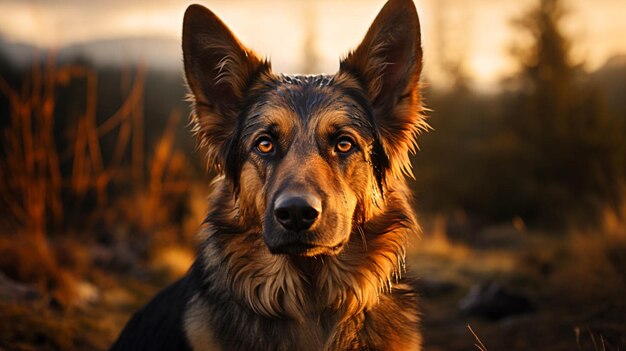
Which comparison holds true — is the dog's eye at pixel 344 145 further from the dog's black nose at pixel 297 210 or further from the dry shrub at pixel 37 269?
the dry shrub at pixel 37 269

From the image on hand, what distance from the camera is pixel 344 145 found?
4.06 metres

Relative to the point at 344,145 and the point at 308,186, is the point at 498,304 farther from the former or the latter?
the point at 308,186

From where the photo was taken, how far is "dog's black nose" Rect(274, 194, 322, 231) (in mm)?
3381

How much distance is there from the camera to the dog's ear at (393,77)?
422cm

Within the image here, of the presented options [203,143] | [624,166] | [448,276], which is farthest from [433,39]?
[203,143]

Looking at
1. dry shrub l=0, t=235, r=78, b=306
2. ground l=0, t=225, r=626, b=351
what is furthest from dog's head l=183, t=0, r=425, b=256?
dry shrub l=0, t=235, r=78, b=306

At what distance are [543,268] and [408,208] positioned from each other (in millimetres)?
6683

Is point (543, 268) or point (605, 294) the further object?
point (543, 268)

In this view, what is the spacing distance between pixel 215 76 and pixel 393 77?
4.67ft

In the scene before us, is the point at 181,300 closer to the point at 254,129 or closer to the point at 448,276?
the point at 254,129

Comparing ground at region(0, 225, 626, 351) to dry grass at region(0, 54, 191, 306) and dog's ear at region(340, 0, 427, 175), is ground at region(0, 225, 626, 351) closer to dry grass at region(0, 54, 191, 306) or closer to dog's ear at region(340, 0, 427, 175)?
dry grass at region(0, 54, 191, 306)

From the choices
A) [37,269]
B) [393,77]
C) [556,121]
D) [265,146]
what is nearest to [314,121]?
[265,146]

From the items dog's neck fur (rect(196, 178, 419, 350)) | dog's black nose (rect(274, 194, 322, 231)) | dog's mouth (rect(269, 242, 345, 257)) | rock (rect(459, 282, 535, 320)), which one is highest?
dog's black nose (rect(274, 194, 322, 231))

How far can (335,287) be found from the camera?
4066 mm
